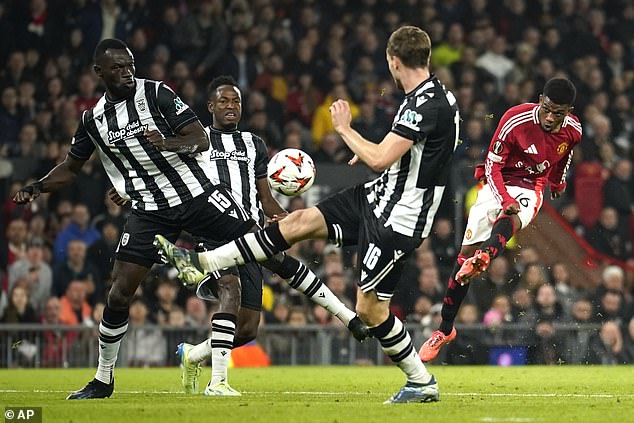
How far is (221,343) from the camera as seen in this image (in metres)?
8.94

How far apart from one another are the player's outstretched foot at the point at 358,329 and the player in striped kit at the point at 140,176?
38.2 inches

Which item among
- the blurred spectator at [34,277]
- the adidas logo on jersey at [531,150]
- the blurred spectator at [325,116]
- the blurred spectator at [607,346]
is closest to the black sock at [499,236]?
the adidas logo on jersey at [531,150]

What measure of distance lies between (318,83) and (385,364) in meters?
4.55

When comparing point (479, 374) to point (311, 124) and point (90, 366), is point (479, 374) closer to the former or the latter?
point (90, 366)

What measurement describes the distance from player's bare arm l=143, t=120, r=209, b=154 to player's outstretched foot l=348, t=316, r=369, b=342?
1.56 meters

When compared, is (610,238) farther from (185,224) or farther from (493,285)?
(185,224)

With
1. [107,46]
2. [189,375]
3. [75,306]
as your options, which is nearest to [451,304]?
[189,375]

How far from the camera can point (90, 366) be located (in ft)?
44.8

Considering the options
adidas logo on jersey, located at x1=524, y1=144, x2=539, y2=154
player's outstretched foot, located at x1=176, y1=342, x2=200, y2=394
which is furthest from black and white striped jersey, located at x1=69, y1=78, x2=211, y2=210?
adidas logo on jersey, located at x1=524, y1=144, x2=539, y2=154

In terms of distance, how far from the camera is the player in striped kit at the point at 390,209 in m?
7.68

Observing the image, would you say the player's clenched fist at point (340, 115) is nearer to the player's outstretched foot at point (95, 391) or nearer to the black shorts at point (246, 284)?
the black shorts at point (246, 284)

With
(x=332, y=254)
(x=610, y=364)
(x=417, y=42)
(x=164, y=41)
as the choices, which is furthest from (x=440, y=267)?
(x=417, y=42)

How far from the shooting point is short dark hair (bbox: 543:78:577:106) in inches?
393

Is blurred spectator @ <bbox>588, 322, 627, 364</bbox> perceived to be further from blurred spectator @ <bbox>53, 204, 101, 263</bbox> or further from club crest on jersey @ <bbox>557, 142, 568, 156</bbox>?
blurred spectator @ <bbox>53, 204, 101, 263</bbox>
